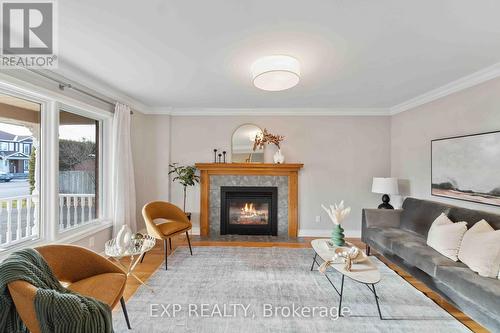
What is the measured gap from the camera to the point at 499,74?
2.56 m

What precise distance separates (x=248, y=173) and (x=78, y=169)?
8.66ft

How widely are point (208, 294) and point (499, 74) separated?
3.94 metres

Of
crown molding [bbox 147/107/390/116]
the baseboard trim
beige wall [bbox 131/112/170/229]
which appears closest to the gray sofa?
the baseboard trim

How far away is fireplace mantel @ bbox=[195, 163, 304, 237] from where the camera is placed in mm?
4406

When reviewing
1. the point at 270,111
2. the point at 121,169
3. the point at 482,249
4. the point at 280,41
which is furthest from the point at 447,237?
the point at 121,169

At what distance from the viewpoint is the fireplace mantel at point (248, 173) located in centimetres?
441

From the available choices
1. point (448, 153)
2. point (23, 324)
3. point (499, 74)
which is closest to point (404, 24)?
point (499, 74)

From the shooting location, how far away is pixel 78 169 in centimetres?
319

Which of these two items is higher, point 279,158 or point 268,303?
point 279,158

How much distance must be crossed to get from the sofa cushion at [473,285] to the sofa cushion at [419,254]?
10cm

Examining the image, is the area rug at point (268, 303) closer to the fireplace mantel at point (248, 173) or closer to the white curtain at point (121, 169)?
the white curtain at point (121, 169)

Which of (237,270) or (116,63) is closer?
(116,63)

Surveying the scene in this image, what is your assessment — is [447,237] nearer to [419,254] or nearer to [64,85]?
[419,254]

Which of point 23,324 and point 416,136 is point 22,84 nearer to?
point 23,324
